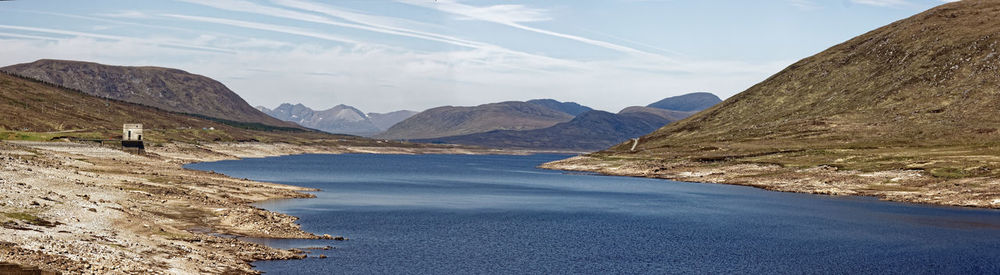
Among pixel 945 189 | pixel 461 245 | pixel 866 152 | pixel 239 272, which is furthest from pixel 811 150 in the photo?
pixel 239 272

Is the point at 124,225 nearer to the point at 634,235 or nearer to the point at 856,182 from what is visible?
the point at 634,235

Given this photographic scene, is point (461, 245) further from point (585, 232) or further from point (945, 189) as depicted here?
point (945, 189)

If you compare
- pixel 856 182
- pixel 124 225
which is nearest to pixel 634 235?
pixel 124 225

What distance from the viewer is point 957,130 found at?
7279 inches

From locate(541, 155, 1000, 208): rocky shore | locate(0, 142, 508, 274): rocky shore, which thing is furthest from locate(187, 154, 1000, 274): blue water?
locate(541, 155, 1000, 208): rocky shore

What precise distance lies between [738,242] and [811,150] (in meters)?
125

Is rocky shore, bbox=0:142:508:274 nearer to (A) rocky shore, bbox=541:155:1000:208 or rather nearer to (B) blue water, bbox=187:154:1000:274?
(B) blue water, bbox=187:154:1000:274

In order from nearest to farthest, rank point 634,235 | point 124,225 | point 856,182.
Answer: point 124,225 → point 634,235 → point 856,182

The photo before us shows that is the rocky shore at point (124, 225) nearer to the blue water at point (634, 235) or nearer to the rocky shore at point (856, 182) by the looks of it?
the blue water at point (634, 235)

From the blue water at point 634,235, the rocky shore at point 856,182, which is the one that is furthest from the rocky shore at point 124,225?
the rocky shore at point 856,182

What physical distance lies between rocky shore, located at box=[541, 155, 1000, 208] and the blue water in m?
6.75

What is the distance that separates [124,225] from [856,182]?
122 meters

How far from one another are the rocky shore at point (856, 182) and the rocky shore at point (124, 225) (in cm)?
9245

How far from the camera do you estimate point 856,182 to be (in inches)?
5448
